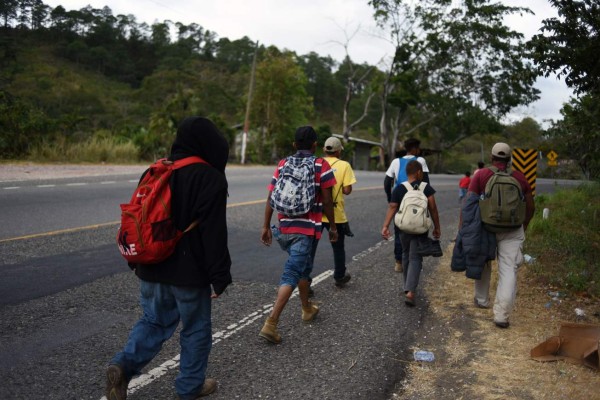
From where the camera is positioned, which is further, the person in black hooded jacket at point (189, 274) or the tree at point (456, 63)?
the tree at point (456, 63)

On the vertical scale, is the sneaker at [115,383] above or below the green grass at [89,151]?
below

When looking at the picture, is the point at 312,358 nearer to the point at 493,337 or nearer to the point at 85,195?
the point at 493,337

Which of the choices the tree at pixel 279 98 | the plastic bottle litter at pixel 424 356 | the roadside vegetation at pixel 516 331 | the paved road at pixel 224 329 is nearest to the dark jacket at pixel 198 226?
the paved road at pixel 224 329

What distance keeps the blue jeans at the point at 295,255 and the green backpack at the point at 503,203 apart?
175 cm

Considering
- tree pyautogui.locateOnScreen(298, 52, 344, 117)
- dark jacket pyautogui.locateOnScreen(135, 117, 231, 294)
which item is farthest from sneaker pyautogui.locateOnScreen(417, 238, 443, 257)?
tree pyautogui.locateOnScreen(298, 52, 344, 117)

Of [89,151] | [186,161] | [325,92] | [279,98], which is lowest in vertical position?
[89,151]

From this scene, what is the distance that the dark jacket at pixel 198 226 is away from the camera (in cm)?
331

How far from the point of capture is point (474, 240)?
17.8ft

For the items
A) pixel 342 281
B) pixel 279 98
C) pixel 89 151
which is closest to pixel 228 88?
pixel 279 98

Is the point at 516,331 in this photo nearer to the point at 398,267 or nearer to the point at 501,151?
the point at 501,151

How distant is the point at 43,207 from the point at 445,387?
9175 mm

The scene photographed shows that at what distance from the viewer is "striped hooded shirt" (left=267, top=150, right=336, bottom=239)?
480 centimetres

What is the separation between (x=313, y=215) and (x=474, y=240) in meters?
1.70

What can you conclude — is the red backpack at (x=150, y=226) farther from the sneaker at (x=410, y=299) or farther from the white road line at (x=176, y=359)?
the sneaker at (x=410, y=299)
